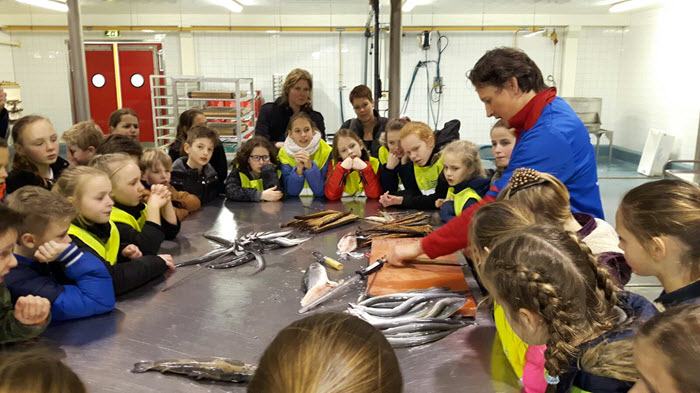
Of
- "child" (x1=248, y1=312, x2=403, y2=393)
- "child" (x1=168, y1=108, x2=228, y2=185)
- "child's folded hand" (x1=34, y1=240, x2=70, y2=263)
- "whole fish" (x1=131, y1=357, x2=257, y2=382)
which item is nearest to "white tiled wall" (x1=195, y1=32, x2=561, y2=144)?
"child" (x1=168, y1=108, x2=228, y2=185)

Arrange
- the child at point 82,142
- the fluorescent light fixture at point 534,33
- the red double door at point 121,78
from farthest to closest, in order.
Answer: the red double door at point 121,78, the fluorescent light fixture at point 534,33, the child at point 82,142

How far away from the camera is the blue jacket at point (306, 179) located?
462 centimetres

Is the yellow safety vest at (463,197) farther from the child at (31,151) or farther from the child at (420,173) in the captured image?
the child at (31,151)

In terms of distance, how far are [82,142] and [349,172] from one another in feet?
6.73

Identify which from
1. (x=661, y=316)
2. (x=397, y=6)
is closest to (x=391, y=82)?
(x=397, y=6)

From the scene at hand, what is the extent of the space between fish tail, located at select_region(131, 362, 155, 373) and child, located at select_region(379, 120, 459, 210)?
8.47 feet

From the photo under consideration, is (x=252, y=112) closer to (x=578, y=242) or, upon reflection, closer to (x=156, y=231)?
(x=156, y=231)

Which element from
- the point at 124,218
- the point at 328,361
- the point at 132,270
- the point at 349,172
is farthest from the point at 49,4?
the point at 328,361

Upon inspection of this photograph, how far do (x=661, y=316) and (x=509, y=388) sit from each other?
76cm

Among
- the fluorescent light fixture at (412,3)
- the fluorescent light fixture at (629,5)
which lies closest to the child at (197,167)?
the fluorescent light fixture at (412,3)

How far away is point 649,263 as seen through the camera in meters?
1.87

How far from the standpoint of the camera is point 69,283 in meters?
2.32

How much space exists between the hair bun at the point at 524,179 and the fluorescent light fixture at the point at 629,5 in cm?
495

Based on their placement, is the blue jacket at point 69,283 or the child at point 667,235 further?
the blue jacket at point 69,283
